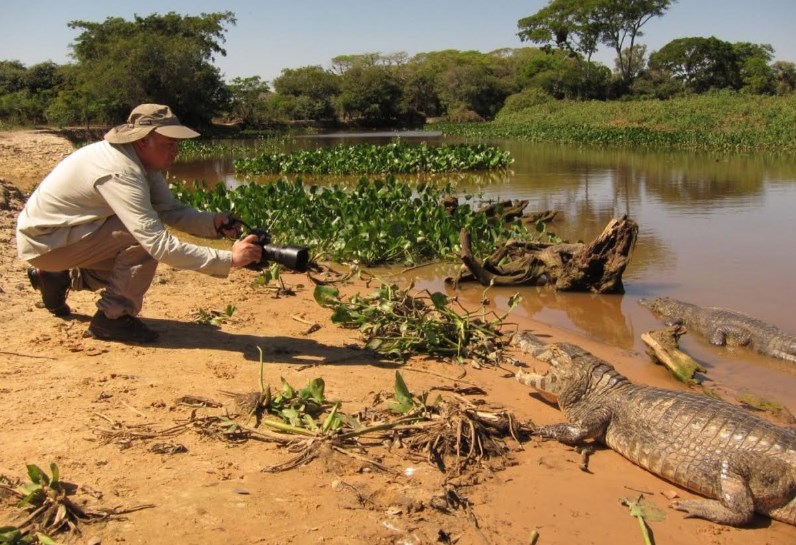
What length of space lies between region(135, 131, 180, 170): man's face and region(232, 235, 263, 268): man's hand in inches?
33.3

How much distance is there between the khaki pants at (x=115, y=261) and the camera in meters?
4.36

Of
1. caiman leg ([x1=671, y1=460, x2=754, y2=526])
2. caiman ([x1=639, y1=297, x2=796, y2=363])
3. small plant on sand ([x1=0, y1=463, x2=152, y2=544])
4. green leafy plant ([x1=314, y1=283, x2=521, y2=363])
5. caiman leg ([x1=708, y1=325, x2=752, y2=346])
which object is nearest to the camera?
small plant on sand ([x1=0, y1=463, x2=152, y2=544])

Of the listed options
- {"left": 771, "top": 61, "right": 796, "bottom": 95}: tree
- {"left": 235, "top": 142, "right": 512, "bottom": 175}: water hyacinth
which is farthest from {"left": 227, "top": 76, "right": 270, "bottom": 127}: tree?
{"left": 771, "top": 61, "right": 796, "bottom": 95}: tree

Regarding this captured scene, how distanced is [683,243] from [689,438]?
22.5 feet

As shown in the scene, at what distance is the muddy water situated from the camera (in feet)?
20.6

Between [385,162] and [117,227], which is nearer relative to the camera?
[117,227]

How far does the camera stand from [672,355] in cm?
534

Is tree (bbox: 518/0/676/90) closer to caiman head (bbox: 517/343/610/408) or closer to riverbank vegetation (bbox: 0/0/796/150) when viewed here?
riverbank vegetation (bbox: 0/0/796/150)

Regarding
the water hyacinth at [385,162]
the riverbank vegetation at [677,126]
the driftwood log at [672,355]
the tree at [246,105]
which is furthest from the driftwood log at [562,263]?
the tree at [246,105]

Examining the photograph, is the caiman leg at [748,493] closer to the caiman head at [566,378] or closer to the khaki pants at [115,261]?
the caiman head at [566,378]

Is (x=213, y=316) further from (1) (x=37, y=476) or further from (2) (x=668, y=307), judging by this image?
(2) (x=668, y=307)

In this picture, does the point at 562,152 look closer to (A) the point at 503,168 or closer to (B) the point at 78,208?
(A) the point at 503,168

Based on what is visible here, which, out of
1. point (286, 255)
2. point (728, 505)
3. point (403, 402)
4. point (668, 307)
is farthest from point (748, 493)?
point (668, 307)

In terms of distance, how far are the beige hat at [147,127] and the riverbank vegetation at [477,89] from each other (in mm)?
26038
